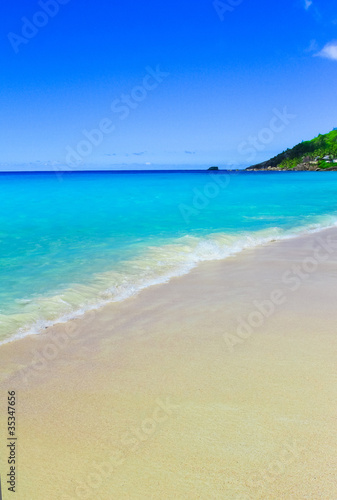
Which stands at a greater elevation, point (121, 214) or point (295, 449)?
point (121, 214)

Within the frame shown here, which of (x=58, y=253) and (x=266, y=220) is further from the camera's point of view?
(x=266, y=220)

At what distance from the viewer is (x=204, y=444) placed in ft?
10.6

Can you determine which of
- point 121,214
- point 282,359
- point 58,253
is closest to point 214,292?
point 282,359

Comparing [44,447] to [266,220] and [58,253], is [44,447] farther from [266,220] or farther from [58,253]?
[266,220]

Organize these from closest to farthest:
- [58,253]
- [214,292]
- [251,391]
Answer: [251,391] → [214,292] → [58,253]

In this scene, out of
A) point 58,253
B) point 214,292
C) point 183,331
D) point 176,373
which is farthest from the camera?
point 58,253

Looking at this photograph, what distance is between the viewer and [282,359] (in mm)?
4641

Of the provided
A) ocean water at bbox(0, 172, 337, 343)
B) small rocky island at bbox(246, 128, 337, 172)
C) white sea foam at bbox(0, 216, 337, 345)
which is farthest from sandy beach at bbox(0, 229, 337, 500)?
small rocky island at bbox(246, 128, 337, 172)

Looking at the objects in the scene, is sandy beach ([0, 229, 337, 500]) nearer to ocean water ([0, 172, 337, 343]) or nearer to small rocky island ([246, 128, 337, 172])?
ocean water ([0, 172, 337, 343])

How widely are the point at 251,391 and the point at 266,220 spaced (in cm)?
1669

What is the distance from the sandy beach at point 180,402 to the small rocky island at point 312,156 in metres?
128

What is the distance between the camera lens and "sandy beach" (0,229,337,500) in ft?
9.57

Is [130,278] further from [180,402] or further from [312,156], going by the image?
[312,156]

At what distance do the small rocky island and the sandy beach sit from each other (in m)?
128
